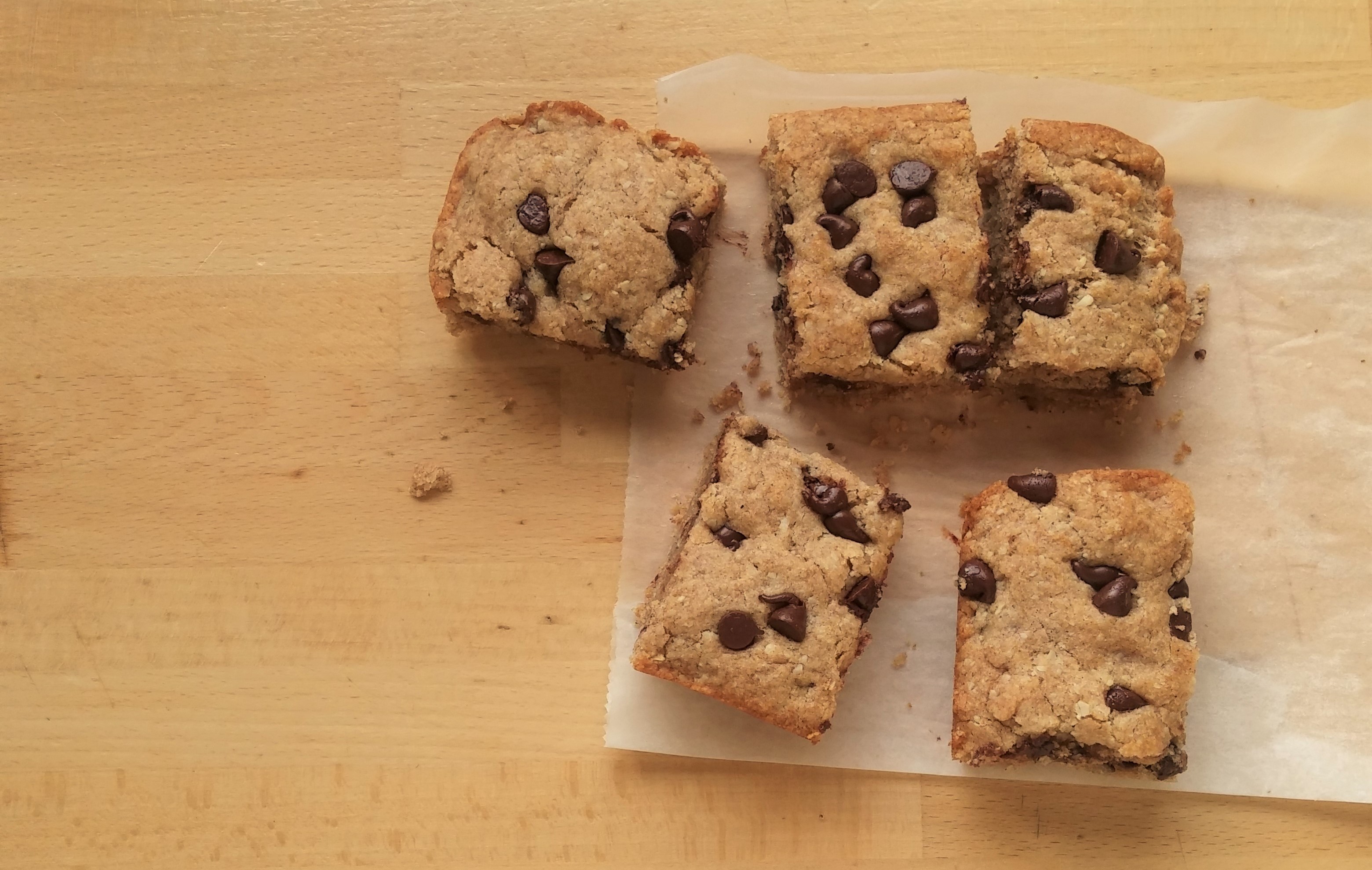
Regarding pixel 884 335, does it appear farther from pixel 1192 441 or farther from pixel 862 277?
pixel 1192 441

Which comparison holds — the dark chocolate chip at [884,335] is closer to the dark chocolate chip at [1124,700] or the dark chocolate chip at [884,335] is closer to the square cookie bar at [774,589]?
the square cookie bar at [774,589]

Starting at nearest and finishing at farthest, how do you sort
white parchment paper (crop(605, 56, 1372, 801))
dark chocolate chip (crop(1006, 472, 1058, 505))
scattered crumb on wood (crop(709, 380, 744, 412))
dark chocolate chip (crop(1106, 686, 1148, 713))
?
dark chocolate chip (crop(1106, 686, 1148, 713))
dark chocolate chip (crop(1006, 472, 1058, 505))
white parchment paper (crop(605, 56, 1372, 801))
scattered crumb on wood (crop(709, 380, 744, 412))

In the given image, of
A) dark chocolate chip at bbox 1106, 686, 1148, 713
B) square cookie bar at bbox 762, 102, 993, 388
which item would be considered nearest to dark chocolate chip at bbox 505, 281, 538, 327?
square cookie bar at bbox 762, 102, 993, 388

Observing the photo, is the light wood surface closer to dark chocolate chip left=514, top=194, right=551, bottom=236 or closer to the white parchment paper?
the white parchment paper

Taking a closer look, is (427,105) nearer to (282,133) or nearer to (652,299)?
(282,133)

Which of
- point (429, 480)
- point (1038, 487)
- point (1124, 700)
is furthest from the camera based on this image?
point (429, 480)

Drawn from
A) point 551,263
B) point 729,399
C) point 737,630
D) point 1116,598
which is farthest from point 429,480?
point 1116,598

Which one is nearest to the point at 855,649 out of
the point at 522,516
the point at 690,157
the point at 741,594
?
the point at 741,594
